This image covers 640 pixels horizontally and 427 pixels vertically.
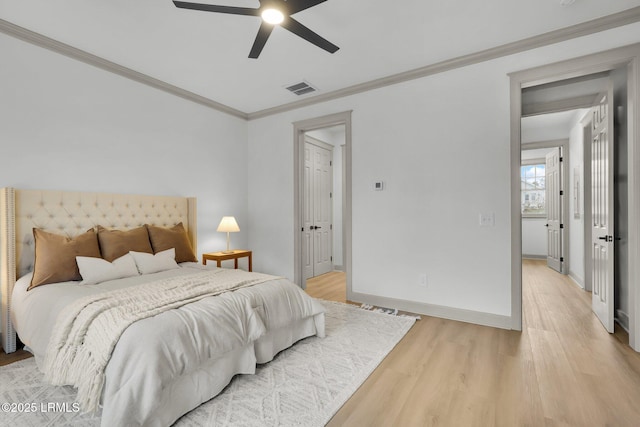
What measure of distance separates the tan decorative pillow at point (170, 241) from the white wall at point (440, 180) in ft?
6.68

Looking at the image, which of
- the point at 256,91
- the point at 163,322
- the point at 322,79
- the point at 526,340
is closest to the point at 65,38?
the point at 256,91

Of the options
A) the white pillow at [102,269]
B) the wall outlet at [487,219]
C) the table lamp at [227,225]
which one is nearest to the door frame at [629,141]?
the wall outlet at [487,219]

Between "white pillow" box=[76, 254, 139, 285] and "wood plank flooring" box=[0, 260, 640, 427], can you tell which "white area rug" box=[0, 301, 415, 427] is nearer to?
"wood plank flooring" box=[0, 260, 640, 427]

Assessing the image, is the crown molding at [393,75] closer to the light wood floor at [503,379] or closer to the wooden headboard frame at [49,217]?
the wooden headboard frame at [49,217]

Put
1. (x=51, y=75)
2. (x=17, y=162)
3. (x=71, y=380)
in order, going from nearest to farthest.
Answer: (x=71, y=380) → (x=17, y=162) → (x=51, y=75)

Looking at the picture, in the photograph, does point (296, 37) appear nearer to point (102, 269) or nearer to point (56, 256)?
point (102, 269)

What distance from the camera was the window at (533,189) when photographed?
758 cm

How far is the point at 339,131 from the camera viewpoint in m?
5.84

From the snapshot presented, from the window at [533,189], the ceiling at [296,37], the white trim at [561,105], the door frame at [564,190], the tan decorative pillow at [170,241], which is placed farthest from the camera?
the window at [533,189]

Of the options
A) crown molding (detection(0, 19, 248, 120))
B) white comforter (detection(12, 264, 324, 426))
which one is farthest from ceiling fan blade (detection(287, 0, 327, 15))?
crown molding (detection(0, 19, 248, 120))

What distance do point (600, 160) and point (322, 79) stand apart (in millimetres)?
3091

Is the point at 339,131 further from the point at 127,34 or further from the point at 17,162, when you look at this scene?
the point at 17,162

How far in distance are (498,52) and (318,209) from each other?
3.47 meters

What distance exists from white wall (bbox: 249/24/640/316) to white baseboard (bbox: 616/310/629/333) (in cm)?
102
